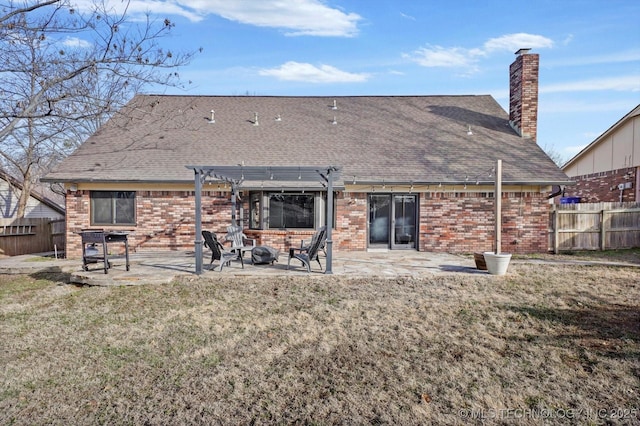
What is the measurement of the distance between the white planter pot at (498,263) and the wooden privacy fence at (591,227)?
16.0ft

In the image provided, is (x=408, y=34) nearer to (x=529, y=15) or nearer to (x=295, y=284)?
(x=529, y=15)

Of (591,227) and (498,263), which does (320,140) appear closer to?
(498,263)

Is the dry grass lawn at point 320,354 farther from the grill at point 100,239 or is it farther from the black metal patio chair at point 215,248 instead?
the black metal patio chair at point 215,248

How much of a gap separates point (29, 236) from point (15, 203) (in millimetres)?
6640

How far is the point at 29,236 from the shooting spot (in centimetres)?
1210

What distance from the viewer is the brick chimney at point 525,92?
1251 centimetres

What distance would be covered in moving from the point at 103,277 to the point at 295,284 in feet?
12.9

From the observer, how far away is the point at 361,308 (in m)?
5.78

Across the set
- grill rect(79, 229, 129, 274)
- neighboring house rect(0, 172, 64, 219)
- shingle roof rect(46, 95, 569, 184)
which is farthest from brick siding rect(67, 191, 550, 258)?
neighboring house rect(0, 172, 64, 219)

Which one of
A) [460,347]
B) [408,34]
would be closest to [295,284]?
[460,347]

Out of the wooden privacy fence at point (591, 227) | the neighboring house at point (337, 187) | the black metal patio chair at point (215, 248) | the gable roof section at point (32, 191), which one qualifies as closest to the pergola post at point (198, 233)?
the black metal patio chair at point (215, 248)

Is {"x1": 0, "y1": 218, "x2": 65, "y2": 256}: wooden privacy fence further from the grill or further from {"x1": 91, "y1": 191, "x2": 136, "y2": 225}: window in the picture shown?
the grill

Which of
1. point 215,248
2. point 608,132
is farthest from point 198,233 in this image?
point 608,132

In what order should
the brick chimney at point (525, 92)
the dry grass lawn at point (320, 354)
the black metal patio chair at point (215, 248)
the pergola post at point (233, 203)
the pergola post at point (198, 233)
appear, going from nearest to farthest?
the dry grass lawn at point (320, 354) < the pergola post at point (198, 233) < the black metal patio chair at point (215, 248) < the pergola post at point (233, 203) < the brick chimney at point (525, 92)
